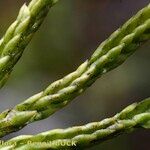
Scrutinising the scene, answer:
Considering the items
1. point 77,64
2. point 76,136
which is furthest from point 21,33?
point 77,64

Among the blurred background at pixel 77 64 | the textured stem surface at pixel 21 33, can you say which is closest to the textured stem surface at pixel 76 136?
the textured stem surface at pixel 21 33

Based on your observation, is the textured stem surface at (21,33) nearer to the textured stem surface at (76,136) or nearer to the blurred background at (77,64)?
the textured stem surface at (76,136)

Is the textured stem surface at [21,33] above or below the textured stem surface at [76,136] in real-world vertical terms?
above

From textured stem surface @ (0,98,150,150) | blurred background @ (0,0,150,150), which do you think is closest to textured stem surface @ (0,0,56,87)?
textured stem surface @ (0,98,150,150)

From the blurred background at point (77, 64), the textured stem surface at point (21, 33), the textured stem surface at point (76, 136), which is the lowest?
the textured stem surface at point (76, 136)

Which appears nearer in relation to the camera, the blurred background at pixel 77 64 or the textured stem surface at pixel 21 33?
the textured stem surface at pixel 21 33

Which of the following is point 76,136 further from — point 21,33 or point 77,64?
point 77,64

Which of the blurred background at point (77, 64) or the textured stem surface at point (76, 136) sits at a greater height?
the blurred background at point (77, 64)
